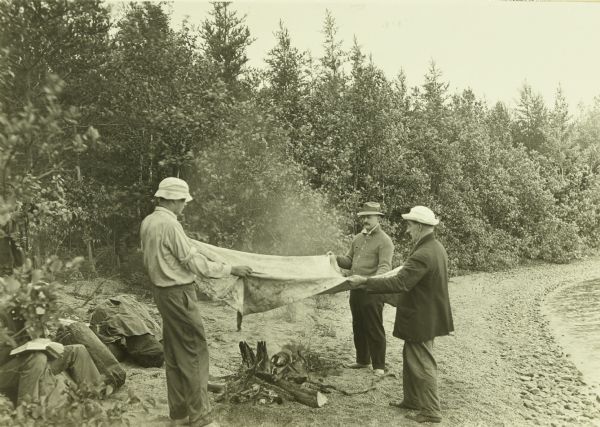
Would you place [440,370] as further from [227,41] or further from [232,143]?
[227,41]

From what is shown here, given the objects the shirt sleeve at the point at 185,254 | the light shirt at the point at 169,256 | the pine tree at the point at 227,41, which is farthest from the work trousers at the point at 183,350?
the pine tree at the point at 227,41

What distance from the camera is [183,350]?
442 cm

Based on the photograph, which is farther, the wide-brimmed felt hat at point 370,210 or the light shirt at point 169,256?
the wide-brimmed felt hat at point 370,210

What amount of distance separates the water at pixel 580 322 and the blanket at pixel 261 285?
13.5 feet

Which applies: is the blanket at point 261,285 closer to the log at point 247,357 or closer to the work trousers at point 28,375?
the log at point 247,357

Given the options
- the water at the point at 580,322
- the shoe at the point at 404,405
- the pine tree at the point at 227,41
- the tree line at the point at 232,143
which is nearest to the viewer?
the shoe at the point at 404,405

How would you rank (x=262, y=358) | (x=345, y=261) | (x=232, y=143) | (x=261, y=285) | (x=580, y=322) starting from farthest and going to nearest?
(x=232, y=143) < (x=580, y=322) < (x=345, y=261) < (x=262, y=358) < (x=261, y=285)

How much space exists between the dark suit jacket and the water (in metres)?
3.29

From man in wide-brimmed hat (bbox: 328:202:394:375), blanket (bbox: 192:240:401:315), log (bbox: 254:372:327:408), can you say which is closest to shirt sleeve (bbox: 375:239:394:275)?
man in wide-brimmed hat (bbox: 328:202:394:375)

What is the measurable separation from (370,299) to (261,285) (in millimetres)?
1503

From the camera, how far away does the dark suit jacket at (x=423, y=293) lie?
494cm

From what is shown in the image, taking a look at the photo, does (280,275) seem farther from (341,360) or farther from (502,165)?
(502,165)

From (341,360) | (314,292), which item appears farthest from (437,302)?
(341,360)

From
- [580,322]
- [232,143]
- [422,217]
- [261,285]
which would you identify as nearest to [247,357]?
[261,285]
